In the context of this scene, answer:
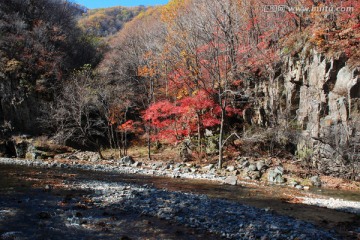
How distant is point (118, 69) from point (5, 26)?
1270 centimetres

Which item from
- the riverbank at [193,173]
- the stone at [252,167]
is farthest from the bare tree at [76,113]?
the stone at [252,167]

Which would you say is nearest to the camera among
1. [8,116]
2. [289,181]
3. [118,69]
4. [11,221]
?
[11,221]

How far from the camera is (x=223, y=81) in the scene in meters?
23.2

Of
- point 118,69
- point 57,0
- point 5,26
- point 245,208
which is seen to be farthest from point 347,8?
point 57,0

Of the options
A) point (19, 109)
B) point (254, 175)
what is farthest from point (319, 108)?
point (19, 109)

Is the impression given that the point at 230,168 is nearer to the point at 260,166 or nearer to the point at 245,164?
the point at 245,164

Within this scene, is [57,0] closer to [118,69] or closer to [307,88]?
[118,69]

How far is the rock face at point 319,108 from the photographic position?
50.6ft

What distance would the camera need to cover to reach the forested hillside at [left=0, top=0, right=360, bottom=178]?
673 inches

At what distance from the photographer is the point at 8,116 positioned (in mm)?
26141

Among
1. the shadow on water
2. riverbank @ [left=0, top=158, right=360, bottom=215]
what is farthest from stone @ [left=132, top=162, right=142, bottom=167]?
the shadow on water

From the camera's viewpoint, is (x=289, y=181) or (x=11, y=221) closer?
(x=11, y=221)

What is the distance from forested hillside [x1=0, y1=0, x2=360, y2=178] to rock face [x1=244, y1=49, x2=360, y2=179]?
2.4 inches

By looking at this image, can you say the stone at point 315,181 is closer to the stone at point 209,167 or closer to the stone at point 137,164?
the stone at point 209,167
